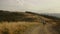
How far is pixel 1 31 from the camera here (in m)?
1.23

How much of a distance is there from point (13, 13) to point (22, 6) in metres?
0.12

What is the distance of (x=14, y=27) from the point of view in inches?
50.1

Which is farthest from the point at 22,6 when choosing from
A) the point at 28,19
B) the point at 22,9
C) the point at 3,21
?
the point at 3,21

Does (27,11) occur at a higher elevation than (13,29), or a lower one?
higher

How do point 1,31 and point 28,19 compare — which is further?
point 28,19

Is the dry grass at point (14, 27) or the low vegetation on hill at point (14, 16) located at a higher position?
the low vegetation on hill at point (14, 16)

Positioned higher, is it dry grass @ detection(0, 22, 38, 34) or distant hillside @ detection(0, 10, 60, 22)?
distant hillside @ detection(0, 10, 60, 22)

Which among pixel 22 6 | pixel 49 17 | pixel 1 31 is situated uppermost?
pixel 22 6

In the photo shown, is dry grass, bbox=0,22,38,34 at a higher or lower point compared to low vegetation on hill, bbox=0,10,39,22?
lower

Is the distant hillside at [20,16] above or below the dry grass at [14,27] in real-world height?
above

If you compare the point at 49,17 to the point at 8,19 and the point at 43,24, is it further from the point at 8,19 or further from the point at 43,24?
the point at 8,19

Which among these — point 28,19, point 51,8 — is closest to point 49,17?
point 51,8

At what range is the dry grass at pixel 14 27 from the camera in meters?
1.24

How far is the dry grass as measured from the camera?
1242 millimetres
